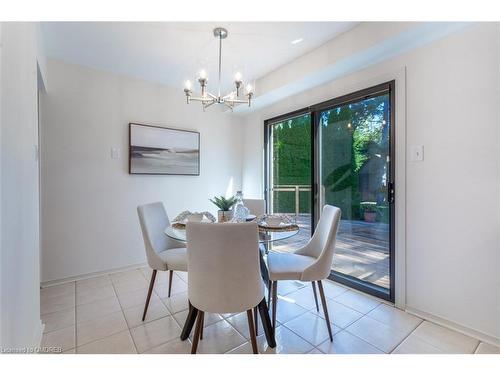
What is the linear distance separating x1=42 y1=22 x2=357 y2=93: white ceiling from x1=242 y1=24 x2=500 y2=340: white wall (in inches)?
33.5

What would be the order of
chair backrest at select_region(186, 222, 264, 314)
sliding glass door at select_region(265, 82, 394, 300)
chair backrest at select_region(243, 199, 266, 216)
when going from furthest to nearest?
1. chair backrest at select_region(243, 199, 266, 216)
2. sliding glass door at select_region(265, 82, 394, 300)
3. chair backrest at select_region(186, 222, 264, 314)

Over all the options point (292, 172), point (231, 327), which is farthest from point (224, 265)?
point (292, 172)

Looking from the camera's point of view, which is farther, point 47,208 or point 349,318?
point 47,208

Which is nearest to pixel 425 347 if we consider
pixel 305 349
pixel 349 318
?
pixel 349 318

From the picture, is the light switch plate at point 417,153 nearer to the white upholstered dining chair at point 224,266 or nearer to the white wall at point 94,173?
the white upholstered dining chair at point 224,266

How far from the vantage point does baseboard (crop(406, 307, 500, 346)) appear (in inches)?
64.6

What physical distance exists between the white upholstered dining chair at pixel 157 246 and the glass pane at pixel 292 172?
146 cm

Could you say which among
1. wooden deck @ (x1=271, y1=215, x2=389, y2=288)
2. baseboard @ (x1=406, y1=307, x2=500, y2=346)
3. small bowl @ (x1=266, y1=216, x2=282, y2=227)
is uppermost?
small bowl @ (x1=266, y1=216, x2=282, y2=227)

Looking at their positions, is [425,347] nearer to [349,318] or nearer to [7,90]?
[349,318]

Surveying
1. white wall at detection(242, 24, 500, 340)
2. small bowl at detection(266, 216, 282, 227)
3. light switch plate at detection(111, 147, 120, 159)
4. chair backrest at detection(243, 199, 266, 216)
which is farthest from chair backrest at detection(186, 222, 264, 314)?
light switch plate at detection(111, 147, 120, 159)

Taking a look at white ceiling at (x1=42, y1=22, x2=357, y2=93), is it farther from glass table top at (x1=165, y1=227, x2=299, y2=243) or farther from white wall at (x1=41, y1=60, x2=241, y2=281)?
glass table top at (x1=165, y1=227, x2=299, y2=243)

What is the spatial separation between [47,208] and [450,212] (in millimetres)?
3856

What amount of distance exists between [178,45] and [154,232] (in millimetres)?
1849

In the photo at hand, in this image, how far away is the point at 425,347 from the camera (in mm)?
1608
